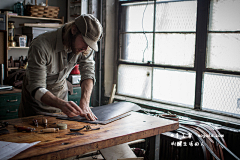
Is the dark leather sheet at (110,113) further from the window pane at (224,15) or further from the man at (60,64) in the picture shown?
the window pane at (224,15)

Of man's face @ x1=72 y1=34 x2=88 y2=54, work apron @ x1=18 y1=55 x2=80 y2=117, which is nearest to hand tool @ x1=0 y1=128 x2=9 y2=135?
work apron @ x1=18 y1=55 x2=80 y2=117

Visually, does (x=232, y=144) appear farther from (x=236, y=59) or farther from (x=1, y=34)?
(x=1, y=34)

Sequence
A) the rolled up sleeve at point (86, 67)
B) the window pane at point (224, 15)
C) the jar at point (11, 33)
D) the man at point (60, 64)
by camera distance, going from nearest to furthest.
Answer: the man at point (60, 64) → the rolled up sleeve at point (86, 67) → the window pane at point (224, 15) → the jar at point (11, 33)

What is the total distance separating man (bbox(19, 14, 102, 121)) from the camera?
201 centimetres

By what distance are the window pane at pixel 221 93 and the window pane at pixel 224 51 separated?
13cm

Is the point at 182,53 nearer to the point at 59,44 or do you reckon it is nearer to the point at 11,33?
the point at 59,44

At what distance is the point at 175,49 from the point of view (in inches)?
141

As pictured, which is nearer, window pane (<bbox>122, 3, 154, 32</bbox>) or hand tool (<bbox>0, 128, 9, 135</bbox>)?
hand tool (<bbox>0, 128, 9, 135</bbox>)

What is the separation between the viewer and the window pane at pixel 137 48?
154 inches

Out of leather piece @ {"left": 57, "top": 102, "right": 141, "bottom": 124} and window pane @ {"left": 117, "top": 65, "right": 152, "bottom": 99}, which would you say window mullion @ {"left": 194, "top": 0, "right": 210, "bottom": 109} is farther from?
leather piece @ {"left": 57, "top": 102, "right": 141, "bottom": 124}

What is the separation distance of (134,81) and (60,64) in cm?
199

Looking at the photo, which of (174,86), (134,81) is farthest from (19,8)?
(174,86)

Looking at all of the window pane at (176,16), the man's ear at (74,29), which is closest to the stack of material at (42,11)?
the window pane at (176,16)

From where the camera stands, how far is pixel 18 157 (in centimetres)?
130
